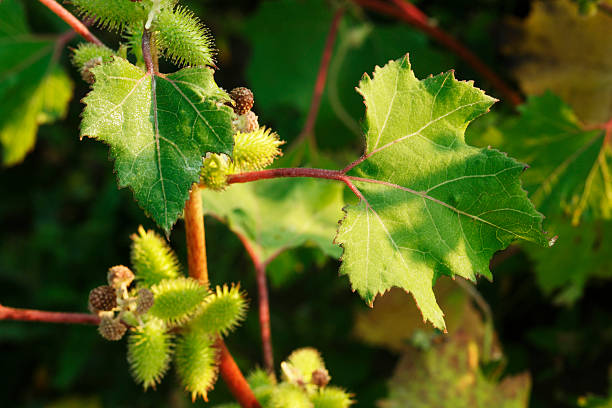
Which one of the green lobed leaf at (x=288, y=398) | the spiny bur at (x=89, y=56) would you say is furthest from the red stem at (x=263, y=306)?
the spiny bur at (x=89, y=56)

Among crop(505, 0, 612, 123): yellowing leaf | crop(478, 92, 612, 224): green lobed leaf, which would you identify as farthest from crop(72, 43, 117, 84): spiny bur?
crop(505, 0, 612, 123): yellowing leaf

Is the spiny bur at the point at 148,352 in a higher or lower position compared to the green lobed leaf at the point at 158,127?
lower

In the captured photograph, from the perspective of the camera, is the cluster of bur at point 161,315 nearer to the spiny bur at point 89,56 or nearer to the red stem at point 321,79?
the spiny bur at point 89,56

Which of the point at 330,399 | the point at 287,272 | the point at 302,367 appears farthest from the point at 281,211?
the point at 330,399

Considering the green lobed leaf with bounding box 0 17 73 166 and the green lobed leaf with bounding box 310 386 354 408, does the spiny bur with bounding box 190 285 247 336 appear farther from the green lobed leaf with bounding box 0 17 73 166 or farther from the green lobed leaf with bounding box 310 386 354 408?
the green lobed leaf with bounding box 0 17 73 166

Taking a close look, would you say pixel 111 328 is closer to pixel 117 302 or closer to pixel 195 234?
pixel 117 302
